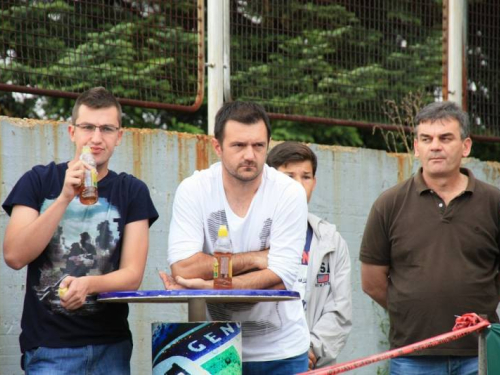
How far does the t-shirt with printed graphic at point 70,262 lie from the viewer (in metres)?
5.14

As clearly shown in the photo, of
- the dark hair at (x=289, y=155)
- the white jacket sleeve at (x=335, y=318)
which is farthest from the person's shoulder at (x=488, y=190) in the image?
the dark hair at (x=289, y=155)

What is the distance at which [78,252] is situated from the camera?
5.20m

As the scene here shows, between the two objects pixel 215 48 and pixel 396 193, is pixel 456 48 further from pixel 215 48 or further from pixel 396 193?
pixel 396 193

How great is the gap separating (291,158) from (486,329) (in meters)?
1.64

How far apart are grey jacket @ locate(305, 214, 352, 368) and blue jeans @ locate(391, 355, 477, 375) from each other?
497mm

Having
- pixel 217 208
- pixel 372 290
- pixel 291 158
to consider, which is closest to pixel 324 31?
pixel 291 158

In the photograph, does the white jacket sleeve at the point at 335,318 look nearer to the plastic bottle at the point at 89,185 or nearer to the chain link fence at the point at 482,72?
the plastic bottle at the point at 89,185

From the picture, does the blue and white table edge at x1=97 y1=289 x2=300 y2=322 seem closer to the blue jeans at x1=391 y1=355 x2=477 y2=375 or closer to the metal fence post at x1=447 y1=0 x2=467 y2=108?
the blue jeans at x1=391 y1=355 x2=477 y2=375

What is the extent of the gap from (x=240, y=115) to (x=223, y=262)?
830mm

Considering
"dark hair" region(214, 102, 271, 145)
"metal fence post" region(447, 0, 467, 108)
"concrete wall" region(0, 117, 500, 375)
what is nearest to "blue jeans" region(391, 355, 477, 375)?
"dark hair" region(214, 102, 271, 145)

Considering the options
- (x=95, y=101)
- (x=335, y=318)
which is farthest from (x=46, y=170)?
(x=335, y=318)

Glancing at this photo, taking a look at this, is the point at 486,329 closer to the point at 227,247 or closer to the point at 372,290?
the point at 372,290

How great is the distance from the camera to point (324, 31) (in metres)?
→ 8.62

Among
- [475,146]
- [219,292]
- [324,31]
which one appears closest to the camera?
[219,292]
